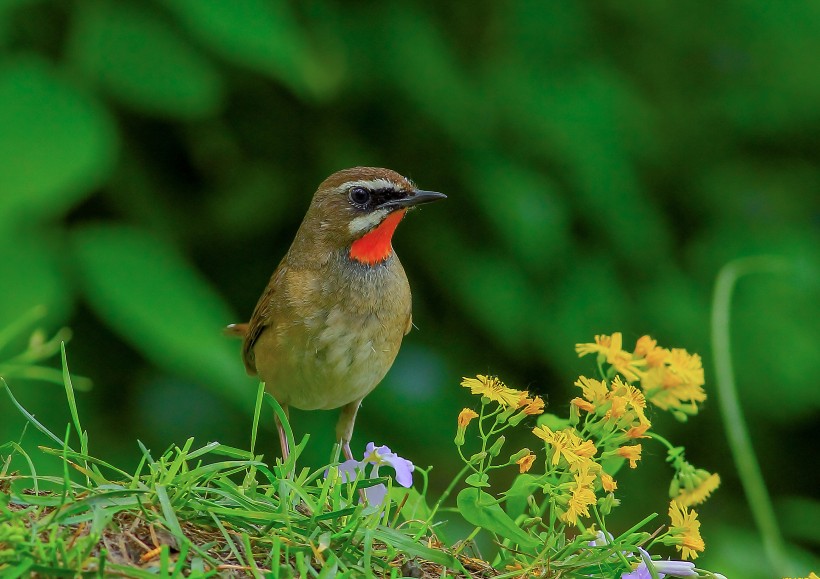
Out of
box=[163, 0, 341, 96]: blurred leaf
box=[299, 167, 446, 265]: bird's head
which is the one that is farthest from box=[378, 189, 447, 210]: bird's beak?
box=[163, 0, 341, 96]: blurred leaf

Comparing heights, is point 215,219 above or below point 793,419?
below

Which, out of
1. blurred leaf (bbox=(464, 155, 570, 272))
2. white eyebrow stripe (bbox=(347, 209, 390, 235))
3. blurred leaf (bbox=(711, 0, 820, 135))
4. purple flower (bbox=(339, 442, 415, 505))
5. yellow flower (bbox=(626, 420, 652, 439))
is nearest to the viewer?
yellow flower (bbox=(626, 420, 652, 439))

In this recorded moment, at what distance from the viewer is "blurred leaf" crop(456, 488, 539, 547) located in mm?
1872

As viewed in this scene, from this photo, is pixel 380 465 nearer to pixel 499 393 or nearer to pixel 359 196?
pixel 499 393

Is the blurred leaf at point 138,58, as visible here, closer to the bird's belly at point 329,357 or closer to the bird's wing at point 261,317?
the bird's wing at point 261,317

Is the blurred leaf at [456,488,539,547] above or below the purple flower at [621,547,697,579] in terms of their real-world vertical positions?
below

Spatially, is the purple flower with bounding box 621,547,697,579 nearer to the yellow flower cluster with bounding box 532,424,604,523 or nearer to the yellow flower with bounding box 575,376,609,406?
the yellow flower cluster with bounding box 532,424,604,523

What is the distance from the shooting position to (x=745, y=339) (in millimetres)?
5008

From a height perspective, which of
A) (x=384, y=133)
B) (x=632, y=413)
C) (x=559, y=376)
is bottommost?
(x=632, y=413)

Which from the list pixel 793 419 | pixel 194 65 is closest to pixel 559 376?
pixel 793 419

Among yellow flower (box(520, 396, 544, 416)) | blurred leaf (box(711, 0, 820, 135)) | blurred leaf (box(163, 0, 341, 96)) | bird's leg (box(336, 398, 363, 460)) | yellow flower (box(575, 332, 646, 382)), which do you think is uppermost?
blurred leaf (box(711, 0, 820, 135))

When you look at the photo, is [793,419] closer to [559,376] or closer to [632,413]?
[559,376]

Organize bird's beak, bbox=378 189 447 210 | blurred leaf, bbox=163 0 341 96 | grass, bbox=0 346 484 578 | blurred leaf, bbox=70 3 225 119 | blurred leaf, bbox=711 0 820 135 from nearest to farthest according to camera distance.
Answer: grass, bbox=0 346 484 578
bird's beak, bbox=378 189 447 210
blurred leaf, bbox=163 0 341 96
blurred leaf, bbox=70 3 225 119
blurred leaf, bbox=711 0 820 135

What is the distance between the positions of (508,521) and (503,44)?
3471mm
